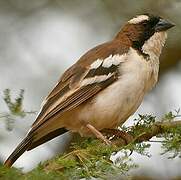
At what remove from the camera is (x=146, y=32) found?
6.10 m

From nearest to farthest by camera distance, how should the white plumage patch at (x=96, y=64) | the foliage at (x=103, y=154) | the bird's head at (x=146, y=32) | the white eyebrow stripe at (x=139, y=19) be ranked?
the foliage at (x=103, y=154) → the white plumage patch at (x=96, y=64) → the bird's head at (x=146, y=32) → the white eyebrow stripe at (x=139, y=19)

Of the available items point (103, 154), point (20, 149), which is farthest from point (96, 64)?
point (103, 154)

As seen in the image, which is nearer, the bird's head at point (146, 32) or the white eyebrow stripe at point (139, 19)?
the bird's head at point (146, 32)

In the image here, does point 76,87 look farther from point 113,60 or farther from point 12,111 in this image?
point 12,111

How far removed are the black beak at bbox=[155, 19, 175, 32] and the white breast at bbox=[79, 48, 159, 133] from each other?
0.48 metres

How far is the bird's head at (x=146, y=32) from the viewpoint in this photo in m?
5.93

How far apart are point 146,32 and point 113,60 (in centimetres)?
56

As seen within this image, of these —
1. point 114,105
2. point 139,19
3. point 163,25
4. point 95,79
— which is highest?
point 139,19

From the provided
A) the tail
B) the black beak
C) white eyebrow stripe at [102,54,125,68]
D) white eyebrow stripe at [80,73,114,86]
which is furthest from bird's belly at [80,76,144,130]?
the black beak

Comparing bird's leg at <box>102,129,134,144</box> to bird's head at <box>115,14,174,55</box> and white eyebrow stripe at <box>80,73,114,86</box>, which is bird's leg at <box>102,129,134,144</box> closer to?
white eyebrow stripe at <box>80,73,114,86</box>

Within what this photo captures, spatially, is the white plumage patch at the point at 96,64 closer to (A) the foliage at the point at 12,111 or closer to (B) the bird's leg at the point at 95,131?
(B) the bird's leg at the point at 95,131

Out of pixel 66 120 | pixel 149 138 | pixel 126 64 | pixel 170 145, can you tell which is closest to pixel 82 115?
pixel 66 120

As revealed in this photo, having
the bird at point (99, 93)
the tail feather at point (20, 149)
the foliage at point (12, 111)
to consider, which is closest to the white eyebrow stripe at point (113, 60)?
the bird at point (99, 93)

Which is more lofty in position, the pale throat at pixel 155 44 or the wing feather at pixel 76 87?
the pale throat at pixel 155 44
